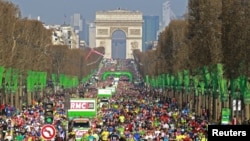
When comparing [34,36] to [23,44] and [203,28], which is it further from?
[203,28]

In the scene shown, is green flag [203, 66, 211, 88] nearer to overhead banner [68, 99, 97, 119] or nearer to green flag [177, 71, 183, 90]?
green flag [177, 71, 183, 90]

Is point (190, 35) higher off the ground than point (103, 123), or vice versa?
point (190, 35)

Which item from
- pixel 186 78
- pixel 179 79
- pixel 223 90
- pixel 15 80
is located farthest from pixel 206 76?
pixel 179 79

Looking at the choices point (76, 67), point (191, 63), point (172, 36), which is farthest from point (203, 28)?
point (76, 67)

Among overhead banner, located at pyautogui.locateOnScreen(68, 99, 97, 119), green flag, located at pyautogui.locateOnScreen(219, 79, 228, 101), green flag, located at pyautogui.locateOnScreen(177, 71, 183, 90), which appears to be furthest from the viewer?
green flag, located at pyautogui.locateOnScreen(177, 71, 183, 90)

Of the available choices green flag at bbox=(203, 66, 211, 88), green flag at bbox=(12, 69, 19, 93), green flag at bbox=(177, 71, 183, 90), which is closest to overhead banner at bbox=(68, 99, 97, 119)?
green flag at bbox=(203, 66, 211, 88)

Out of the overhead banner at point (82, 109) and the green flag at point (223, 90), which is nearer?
the overhead banner at point (82, 109)

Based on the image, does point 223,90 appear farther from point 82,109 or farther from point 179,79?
point 179,79

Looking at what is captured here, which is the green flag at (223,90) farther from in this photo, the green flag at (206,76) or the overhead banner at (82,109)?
the overhead banner at (82,109)

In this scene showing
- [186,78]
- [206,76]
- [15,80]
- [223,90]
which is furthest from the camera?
[186,78]

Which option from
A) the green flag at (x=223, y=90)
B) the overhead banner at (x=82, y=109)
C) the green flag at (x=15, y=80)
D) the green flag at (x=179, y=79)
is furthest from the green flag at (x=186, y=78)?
the overhead banner at (x=82, y=109)

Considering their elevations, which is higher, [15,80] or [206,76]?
[206,76]
